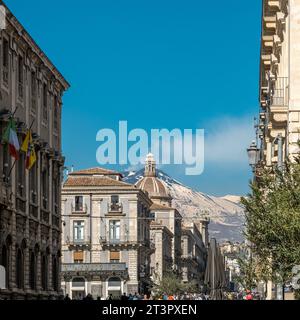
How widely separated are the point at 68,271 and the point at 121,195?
11971 millimetres

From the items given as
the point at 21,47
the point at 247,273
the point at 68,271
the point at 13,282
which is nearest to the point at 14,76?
the point at 21,47

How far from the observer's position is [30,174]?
56.1 m

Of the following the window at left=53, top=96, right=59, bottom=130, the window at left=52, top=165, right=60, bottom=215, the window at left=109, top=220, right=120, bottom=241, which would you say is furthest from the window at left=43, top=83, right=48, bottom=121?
the window at left=109, top=220, right=120, bottom=241

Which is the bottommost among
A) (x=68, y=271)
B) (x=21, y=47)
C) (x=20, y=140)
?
(x=68, y=271)

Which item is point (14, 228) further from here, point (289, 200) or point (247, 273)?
point (289, 200)

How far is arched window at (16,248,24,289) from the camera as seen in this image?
5247 centimetres

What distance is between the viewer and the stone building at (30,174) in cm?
4944

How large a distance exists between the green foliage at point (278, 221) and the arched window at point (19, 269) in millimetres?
23195

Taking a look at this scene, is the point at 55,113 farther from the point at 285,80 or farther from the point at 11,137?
the point at 285,80

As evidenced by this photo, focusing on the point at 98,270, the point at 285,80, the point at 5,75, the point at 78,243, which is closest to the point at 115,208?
the point at 78,243

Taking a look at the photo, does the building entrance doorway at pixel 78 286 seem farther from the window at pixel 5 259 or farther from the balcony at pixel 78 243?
the window at pixel 5 259

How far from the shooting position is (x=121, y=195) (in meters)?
131

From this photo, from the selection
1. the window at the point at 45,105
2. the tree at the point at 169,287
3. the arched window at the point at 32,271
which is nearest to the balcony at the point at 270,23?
the window at the point at 45,105
